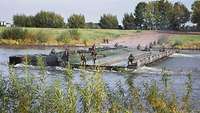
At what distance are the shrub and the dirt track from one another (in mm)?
17157

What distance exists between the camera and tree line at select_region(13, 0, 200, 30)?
140125mm

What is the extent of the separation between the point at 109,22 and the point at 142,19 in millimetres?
9708

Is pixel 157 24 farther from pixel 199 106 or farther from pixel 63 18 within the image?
pixel 199 106

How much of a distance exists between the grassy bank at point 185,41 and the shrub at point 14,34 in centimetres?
2841

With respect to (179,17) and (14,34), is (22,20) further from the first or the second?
(179,17)

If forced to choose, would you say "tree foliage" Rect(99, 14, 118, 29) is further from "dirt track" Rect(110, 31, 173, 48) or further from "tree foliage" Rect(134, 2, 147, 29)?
"dirt track" Rect(110, 31, 173, 48)

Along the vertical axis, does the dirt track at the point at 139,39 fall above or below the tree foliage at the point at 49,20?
below

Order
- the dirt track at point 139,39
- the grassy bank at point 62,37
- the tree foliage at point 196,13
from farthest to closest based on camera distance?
the tree foliage at point 196,13 < the dirt track at point 139,39 < the grassy bank at point 62,37

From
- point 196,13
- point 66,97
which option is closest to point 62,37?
point 196,13

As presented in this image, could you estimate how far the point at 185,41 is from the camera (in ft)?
352

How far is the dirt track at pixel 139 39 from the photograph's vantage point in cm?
10575

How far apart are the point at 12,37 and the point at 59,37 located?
907 centimetres

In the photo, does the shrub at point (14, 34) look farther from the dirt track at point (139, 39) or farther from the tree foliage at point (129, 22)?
the tree foliage at point (129, 22)

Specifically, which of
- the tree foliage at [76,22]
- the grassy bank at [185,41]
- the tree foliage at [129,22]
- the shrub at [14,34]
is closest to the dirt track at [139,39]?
the grassy bank at [185,41]
